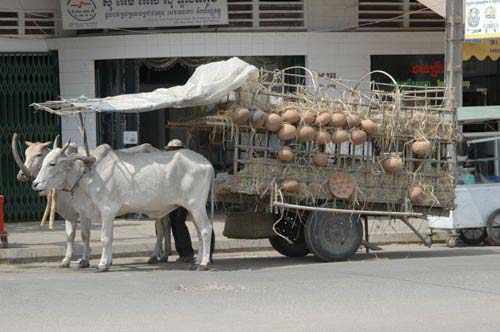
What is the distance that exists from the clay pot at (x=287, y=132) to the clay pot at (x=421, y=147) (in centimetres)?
187

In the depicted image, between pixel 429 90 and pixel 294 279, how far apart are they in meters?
4.16

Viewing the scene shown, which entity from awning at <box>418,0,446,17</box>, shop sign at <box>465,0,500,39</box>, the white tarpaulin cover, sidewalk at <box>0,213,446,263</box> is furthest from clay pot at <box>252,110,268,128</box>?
awning at <box>418,0,446,17</box>

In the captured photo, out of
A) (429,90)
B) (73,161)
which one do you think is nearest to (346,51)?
(429,90)

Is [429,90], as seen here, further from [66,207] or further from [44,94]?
[44,94]

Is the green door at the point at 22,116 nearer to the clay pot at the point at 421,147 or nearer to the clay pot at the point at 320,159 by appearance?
the clay pot at the point at 320,159

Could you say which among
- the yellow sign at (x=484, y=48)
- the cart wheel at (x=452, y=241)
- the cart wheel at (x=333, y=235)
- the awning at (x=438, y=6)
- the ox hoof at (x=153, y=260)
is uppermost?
the awning at (x=438, y=6)

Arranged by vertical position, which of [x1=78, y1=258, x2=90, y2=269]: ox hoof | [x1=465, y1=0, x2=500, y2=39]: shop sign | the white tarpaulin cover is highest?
[x1=465, y1=0, x2=500, y2=39]: shop sign

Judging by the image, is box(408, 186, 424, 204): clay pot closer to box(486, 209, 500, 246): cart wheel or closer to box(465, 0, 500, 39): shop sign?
box(486, 209, 500, 246): cart wheel

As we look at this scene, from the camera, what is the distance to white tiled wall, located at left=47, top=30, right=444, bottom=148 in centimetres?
2005

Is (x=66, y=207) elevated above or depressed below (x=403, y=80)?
below

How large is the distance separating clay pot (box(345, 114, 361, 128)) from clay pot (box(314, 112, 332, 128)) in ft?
0.89

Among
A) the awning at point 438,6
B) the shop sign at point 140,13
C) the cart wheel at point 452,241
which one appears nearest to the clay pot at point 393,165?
the cart wheel at point 452,241

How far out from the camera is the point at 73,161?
43.3 ft

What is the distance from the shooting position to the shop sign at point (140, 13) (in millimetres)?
20031
